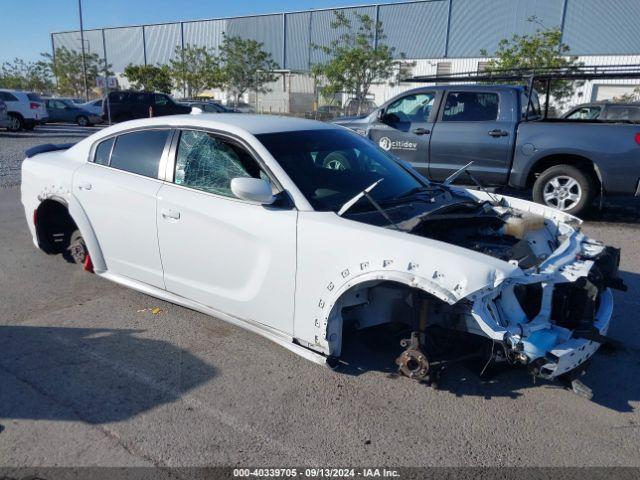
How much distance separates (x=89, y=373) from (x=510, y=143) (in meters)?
Answer: 6.74

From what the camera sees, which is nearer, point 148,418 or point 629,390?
point 148,418

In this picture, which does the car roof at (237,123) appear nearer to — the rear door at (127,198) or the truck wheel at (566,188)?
the rear door at (127,198)

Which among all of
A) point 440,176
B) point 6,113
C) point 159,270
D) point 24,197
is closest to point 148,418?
point 159,270

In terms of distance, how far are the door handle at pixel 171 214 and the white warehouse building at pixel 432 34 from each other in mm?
28906

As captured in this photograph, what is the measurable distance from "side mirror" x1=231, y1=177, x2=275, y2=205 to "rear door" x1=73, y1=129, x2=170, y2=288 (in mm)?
969

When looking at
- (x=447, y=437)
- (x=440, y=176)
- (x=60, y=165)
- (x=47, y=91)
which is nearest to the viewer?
(x=447, y=437)

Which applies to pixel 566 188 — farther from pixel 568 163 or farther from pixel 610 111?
pixel 610 111

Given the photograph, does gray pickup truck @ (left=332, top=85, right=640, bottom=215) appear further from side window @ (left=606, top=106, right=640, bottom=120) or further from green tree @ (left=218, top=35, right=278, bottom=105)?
green tree @ (left=218, top=35, right=278, bottom=105)

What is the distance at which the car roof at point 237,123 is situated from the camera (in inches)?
154

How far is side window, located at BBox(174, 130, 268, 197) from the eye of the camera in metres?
3.75

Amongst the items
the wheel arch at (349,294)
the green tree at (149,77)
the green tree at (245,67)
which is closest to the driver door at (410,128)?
the wheel arch at (349,294)

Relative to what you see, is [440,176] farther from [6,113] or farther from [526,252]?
[6,113]

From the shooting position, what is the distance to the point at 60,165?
15.9ft

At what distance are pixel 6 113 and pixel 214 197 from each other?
21104 millimetres
